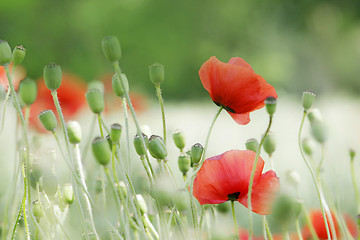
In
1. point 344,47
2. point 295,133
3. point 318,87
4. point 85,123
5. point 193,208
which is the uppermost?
point 344,47

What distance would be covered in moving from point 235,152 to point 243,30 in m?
9.46

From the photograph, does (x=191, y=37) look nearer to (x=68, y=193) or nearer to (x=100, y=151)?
(x=68, y=193)

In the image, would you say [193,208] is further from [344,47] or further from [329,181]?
[344,47]

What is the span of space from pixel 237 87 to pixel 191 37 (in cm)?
800

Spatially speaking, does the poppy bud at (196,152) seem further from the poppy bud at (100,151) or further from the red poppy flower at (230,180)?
the poppy bud at (100,151)

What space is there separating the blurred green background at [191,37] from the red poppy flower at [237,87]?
6.43 meters

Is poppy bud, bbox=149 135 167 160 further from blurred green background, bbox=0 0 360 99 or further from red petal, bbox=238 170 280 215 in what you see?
blurred green background, bbox=0 0 360 99

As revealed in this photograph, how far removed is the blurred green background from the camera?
7211mm

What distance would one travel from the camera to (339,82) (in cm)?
1052

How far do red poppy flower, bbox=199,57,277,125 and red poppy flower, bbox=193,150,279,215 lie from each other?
58 millimetres

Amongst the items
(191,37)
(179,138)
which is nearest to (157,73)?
(179,138)

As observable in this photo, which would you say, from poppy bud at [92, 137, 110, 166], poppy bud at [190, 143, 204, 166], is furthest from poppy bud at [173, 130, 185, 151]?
poppy bud at [92, 137, 110, 166]

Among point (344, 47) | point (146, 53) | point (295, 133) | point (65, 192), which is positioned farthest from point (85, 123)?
point (344, 47)

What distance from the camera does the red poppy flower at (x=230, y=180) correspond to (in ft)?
1.43
